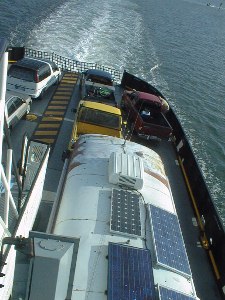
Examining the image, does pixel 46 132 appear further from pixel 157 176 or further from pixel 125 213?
pixel 125 213

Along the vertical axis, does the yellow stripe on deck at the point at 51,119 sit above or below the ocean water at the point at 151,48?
above

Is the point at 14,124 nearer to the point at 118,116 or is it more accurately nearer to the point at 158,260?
the point at 118,116

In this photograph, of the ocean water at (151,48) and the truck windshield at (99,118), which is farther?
the ocean water at (151,48)

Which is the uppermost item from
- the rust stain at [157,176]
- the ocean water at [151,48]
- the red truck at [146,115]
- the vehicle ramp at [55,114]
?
the rust stain at [157,176]

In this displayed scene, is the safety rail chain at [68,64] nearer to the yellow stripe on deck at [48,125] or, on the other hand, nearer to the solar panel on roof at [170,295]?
the yellow stripe on deck at [48,125]

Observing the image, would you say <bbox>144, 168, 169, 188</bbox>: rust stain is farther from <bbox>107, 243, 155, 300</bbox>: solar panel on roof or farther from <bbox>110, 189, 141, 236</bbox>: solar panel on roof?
<bbox>107, 243, 155, 300</bbox>: solar panel on roof

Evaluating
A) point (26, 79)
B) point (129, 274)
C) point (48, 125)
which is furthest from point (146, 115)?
point (129, 274)

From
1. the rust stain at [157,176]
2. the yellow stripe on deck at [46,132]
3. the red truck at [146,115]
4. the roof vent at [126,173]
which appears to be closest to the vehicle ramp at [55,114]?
the yellow stripe on deck at [46,132]
